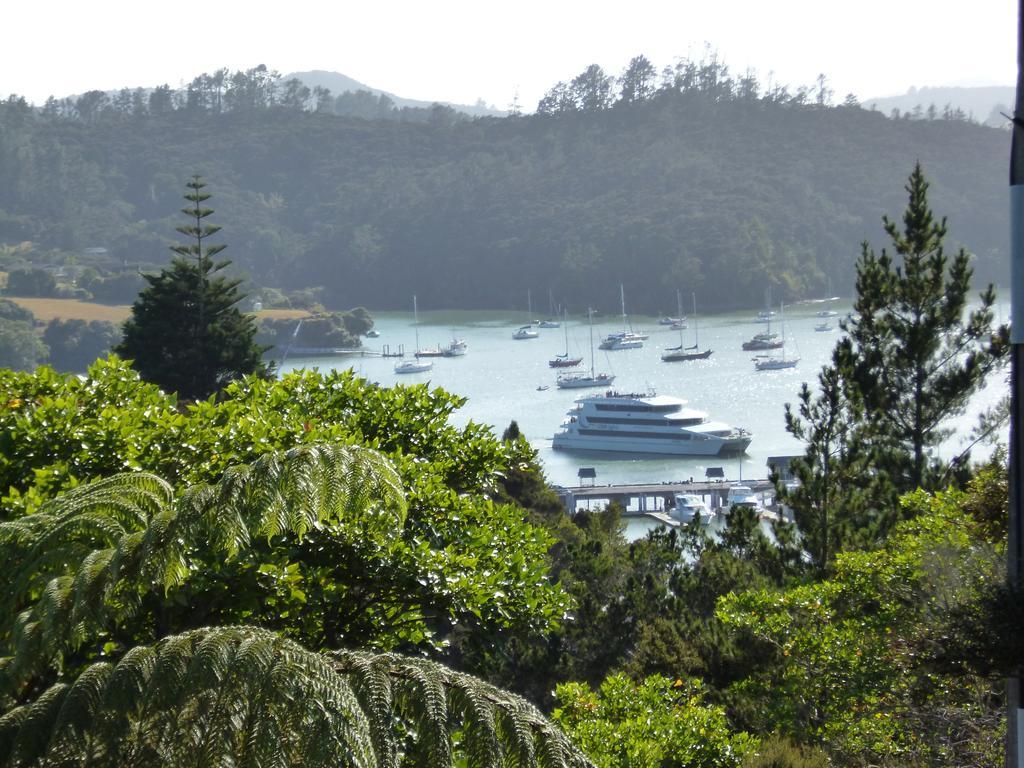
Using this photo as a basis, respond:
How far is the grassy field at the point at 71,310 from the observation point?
4853cm

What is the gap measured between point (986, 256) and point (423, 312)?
31.4 meters

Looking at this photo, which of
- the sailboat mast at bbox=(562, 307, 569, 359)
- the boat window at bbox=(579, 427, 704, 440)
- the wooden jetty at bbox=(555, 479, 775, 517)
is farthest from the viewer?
the sailboat mast at bbox=(562, 307, 569, 359)

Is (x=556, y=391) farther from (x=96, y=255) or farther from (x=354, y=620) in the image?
(x=354, y=620)

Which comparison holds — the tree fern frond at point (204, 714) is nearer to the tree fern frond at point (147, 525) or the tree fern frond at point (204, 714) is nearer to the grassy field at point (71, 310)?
the tree fern frond at point (147, 525)

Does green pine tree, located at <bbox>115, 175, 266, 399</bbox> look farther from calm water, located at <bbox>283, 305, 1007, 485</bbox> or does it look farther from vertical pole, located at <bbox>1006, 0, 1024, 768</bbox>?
vertical pole, located at <bbox>1006, 0, 1024, 768</bbox>

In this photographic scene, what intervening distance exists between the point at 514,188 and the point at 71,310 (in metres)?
39.6

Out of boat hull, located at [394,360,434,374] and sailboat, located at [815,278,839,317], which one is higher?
sailboat, located at [815,278,839,317]

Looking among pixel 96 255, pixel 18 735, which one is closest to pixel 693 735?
pixel 18 735

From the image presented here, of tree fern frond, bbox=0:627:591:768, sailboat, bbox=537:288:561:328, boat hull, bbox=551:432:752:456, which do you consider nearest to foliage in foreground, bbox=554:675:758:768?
tree fern frond, bbox=0:627:591:768

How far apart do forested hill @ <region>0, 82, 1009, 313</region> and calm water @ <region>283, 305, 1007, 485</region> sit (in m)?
3.23

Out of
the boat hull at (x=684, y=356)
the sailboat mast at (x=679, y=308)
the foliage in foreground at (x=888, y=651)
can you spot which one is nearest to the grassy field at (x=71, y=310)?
the boat hull at (x=684, y=356)

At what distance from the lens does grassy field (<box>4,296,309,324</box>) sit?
159ft

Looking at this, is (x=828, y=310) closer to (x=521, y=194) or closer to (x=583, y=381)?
(x=583, y=381)

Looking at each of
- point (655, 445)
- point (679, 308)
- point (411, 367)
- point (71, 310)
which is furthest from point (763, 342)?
point (71, 310)
